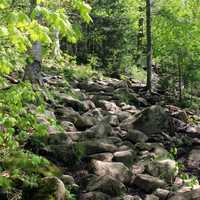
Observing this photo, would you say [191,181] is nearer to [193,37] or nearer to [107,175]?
[107,175]

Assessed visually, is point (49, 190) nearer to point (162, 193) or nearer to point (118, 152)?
point (162, 193)

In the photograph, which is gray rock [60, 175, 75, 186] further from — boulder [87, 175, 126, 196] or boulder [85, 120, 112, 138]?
boulder [85, 120, 112, 138]

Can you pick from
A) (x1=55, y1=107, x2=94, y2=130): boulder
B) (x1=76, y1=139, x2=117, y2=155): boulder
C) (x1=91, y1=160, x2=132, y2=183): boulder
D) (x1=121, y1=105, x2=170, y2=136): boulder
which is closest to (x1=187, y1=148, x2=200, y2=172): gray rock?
(x1=121, y1=105, x2=170, y2=136): boulder

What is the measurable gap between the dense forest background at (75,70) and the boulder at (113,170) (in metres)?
0.75

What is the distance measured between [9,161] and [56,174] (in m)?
1.04

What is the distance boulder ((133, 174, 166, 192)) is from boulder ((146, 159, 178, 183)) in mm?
464

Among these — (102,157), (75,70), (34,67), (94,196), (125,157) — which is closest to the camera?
(94,196)

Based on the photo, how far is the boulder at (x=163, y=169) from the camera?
1034cm

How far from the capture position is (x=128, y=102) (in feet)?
63.1

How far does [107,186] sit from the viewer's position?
29.4 feet

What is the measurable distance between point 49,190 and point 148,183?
2.63 m

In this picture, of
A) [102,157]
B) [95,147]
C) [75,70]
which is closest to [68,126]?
[95,147]

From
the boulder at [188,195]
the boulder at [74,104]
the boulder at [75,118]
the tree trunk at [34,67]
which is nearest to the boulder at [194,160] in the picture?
the boulder at [188,195]

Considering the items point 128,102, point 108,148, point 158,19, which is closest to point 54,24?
point 108,148
